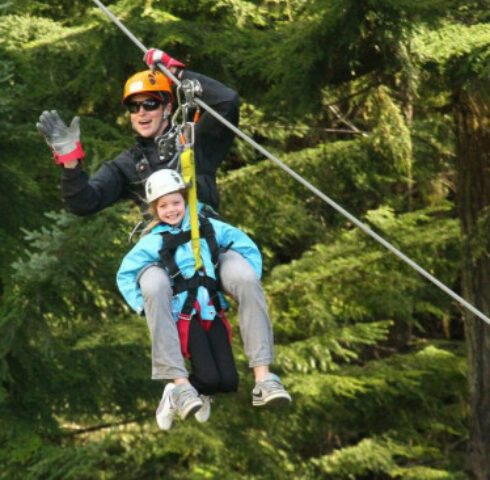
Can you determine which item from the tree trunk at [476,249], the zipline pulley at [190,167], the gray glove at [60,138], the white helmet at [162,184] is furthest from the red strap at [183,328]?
the tree trunk at [476,249]


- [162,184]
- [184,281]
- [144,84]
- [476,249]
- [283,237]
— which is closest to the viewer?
[162,184]

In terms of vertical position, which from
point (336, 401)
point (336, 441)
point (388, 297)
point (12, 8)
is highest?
point (12, 8)

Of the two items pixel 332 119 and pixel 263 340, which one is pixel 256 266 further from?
pixel 332 119

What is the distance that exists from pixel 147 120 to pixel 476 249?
5051 millimetres

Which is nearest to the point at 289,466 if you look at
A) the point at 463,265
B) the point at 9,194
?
the point at 463,265

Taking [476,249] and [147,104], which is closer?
[147,104]

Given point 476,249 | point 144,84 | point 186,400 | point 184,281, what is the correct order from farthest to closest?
point 476,249 → point 144,84 → point 184,281 → point 186,400

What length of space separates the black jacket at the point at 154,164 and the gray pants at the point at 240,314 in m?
0.47

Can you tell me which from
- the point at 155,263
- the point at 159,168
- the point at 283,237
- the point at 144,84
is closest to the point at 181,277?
the point at 155,263

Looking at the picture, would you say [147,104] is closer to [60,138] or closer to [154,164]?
[154,164]

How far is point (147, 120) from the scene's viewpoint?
6340 millimetres

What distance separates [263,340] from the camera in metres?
6.07

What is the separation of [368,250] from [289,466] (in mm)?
2703

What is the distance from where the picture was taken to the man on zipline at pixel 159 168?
235 inches
